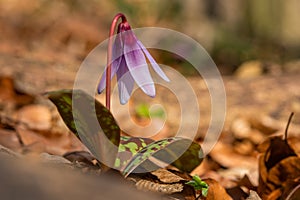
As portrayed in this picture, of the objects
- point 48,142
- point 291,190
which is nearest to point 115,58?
point 291,190

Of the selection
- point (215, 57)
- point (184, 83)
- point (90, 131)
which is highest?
point (90, 131)

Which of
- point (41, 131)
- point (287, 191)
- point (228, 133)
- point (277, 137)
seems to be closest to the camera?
point (287, 191)

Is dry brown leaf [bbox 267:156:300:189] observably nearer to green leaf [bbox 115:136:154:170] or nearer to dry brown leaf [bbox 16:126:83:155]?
green leaf [bbox 115:136:154:170]

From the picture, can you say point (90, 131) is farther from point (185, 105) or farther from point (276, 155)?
point (185, 105)

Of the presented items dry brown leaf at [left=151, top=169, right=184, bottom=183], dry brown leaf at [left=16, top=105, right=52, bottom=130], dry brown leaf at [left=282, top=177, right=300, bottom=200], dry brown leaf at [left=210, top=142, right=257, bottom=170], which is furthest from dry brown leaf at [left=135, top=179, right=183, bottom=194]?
dry brown leaf at [left=16, top=105, right=52, bottom=130]

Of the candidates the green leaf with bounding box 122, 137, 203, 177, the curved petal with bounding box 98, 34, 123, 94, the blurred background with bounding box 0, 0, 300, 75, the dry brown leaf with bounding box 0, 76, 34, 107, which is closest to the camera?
the green leaf with bounding box 122, 137, 203, 177

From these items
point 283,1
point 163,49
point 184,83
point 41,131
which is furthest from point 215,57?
point 41,131
